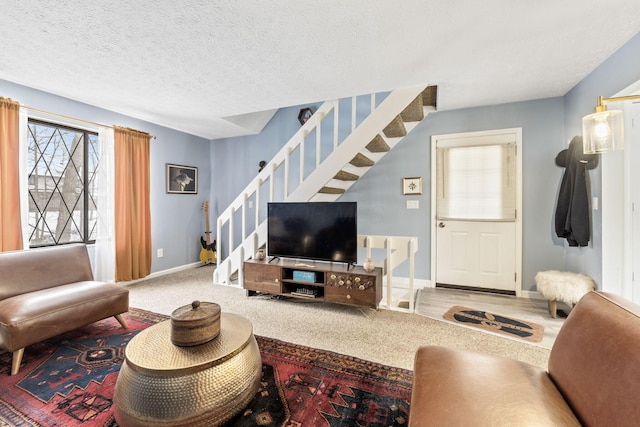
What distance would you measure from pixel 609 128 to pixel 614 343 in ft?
3.33

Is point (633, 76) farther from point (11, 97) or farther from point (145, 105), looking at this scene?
point (11, 97)

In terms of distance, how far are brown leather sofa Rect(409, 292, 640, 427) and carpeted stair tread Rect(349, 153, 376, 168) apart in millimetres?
2395

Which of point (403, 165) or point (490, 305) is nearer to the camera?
point (490, 305)

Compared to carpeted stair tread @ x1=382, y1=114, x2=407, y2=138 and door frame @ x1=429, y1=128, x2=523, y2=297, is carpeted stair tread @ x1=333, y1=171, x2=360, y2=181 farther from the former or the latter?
door frame @ x1=429, y1=128, x2=523, y2=297

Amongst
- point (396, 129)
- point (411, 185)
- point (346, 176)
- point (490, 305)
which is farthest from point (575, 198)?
point (346, 176)

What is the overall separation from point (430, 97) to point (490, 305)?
7.85 feet

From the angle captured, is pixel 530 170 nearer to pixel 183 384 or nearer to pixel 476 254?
pixel 476 254

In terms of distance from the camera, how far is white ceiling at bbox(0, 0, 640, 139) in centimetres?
164

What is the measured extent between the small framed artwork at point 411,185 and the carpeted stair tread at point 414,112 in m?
0.75

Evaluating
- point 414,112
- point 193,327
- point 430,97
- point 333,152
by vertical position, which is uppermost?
point 430,97

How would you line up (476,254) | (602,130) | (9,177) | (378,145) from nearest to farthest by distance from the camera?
(602,130) → (9,177) → (378,145) → (476,254)

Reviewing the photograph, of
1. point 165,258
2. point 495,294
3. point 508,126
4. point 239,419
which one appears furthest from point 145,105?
point 495,294

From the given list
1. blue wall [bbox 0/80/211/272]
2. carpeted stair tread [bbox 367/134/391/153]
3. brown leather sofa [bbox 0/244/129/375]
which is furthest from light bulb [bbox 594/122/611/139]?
blue wall [bbox 0/80/211/272]

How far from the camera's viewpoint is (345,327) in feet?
7.96
